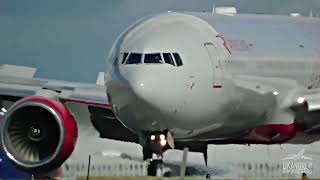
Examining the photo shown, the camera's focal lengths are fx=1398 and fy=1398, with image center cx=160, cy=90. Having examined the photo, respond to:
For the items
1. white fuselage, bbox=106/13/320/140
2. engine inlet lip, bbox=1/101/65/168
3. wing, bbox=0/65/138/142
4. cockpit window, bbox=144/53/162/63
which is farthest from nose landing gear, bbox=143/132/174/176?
wing, bbox=0/65/138/142

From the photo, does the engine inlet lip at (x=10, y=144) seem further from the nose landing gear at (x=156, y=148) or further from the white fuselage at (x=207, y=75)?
the nose landing gear at (x=156, y=148)

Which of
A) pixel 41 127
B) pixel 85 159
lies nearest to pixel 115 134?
pixel 85 159

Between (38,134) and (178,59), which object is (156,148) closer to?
(178,59)

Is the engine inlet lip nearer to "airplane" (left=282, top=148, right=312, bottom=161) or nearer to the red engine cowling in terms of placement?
the red engine cowling

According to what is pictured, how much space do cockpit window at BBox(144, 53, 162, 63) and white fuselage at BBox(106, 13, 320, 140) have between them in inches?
4.7

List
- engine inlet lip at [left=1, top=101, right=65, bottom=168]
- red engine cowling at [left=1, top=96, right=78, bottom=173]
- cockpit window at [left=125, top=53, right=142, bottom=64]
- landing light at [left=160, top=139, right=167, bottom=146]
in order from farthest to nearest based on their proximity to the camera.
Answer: red engine cowling at [left=1, top=96, right=78, bottom=173] → engine inlet lip at [left=1, top=101, right=65, bottom=168] → landing light at [left=160, top=139, right=167, bottom=146] → cockpit window at [left=125, top=53, right=142, bottom=64]

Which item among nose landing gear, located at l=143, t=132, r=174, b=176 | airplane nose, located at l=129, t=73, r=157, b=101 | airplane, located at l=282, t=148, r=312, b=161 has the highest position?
airplane, located at l=282, t=148, r=312, b=161

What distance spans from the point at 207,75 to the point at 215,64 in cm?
72

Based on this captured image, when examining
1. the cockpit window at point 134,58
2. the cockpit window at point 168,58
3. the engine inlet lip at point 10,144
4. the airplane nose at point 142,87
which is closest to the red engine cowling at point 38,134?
the engine inlet lip at point 10,144

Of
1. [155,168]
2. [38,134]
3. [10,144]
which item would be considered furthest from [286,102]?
[10,144]

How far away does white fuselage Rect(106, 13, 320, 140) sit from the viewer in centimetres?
3350

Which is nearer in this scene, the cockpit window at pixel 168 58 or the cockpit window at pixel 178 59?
the cockpit window at pixel 168 58

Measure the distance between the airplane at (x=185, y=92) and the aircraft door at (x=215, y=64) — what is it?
36mm

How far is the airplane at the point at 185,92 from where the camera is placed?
33812 mm
